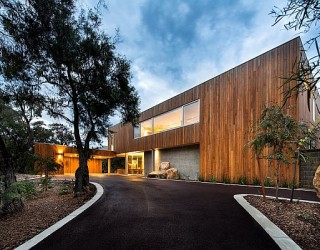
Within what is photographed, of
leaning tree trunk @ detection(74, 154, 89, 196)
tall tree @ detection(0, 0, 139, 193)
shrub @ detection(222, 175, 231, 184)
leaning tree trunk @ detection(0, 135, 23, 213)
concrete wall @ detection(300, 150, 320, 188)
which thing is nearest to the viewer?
tall tree @ detection(0, 0, 139, 193)

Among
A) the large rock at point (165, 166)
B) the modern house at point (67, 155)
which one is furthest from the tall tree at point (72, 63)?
the large rock at point (165, 166)

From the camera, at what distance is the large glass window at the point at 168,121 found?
61.8 ft

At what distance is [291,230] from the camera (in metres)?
4.24

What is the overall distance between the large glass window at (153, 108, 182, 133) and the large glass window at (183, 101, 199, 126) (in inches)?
25.4

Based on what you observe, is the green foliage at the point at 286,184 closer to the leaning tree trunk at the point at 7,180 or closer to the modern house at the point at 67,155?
the leaning tree trunk at the point at 7,180

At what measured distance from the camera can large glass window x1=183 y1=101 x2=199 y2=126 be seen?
16.8 m

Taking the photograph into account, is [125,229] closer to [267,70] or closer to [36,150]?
[267,70]

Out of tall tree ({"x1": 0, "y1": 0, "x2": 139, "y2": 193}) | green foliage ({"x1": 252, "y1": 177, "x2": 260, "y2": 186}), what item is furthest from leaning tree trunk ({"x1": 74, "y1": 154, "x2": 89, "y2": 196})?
green foliage ({"x1": 252, "y1": 177, "x2": 260, "y2": 186})

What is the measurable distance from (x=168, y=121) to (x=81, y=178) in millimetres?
11827

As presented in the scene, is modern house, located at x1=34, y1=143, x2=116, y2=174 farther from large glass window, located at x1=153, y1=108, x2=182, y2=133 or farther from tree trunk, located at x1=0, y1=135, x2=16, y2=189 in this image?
tree trunk, located at x1=0, y1=135, x2=16, y2=189

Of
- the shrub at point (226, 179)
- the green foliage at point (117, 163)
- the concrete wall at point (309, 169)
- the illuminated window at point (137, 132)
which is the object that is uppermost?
the illuminated window at point (137, 132)

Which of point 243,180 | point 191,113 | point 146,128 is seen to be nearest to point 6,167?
point 243,180

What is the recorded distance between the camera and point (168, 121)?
20.3 metres

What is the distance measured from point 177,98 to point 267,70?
783 cm
